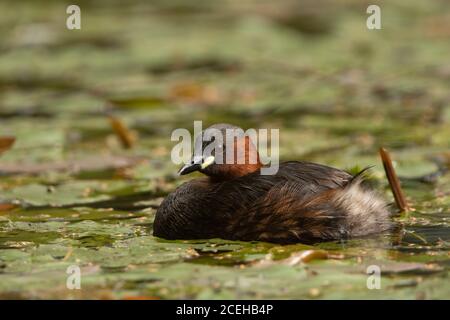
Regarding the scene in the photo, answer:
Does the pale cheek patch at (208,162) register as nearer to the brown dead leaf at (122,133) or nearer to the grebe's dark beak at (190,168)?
the grebe's dark beak at (190,168)

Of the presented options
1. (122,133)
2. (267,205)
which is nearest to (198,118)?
(122,133)

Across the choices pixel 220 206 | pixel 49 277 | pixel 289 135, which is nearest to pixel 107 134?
pixel 289 135

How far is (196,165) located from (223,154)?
0.21m

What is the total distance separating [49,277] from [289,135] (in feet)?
17.7

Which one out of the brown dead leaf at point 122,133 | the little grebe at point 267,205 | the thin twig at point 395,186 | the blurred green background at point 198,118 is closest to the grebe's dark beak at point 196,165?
the little grebe at point 267,205

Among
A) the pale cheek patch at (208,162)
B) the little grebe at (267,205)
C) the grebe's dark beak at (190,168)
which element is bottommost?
the little grebe at (267,205)

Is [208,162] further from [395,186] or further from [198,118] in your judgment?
[198,118]

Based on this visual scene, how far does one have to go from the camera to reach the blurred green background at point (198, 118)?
569 centimetres

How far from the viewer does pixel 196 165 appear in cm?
673

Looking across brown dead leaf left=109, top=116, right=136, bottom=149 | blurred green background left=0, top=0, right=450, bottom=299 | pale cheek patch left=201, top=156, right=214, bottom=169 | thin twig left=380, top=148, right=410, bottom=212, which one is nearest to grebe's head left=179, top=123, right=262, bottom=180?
pale cheek patch left=201, top=156, right=214, bottom=169

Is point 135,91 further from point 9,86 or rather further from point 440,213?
point 440,213

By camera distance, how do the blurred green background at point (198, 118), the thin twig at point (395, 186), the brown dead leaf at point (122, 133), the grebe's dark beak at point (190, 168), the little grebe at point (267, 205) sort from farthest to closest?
1. the brown dead leaf at point (122, 133)
2. the thin twig at point (395, 186)
3. the grebe's dark beak at point (190, 168)
4. the little grebe at point (267, 205)
5. the blurred green background at point (198, 118)

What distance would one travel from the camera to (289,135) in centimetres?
1070

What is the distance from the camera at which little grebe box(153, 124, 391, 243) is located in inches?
253
